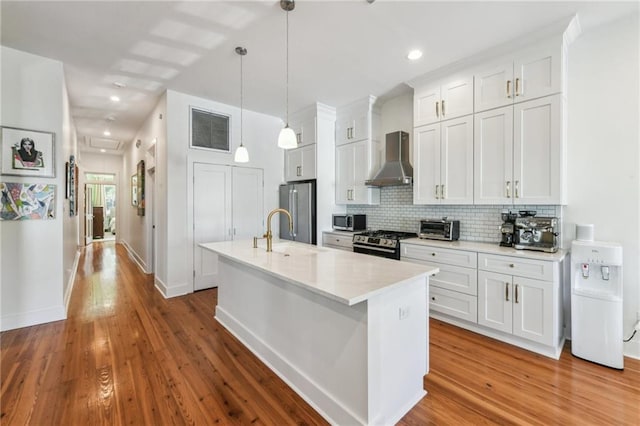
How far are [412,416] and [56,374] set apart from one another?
267 cm

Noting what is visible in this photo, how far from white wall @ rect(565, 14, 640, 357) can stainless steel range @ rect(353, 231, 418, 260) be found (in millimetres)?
1664

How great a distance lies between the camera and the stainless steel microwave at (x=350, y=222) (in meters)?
4.49

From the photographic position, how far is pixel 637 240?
7.91 feet

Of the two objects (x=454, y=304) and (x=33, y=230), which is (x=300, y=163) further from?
(x=33, y=230)

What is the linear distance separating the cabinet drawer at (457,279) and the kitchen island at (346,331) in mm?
1161

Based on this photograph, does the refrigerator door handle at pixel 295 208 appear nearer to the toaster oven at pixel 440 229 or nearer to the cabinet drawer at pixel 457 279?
the toaster oven at pixel 440 229

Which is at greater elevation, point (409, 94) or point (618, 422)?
point (409, 94)

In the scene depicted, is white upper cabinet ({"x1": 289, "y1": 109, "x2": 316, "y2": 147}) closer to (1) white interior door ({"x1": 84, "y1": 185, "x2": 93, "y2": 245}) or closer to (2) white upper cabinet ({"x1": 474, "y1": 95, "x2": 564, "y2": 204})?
(2) white upper cabinet ({"x1": 474, "y1": 95, "x2": 564, "y2": 204})

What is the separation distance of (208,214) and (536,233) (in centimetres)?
423

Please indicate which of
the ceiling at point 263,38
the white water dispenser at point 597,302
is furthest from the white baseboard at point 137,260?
the white water dispenser at point 597,302

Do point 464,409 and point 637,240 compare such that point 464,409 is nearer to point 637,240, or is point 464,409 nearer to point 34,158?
point 637,240

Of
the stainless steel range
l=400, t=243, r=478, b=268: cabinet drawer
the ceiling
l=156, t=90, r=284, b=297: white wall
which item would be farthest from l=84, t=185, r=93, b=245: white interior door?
l=400, t=243, r=478, b=268: cabinet drawer

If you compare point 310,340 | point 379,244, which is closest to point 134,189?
point 379,244

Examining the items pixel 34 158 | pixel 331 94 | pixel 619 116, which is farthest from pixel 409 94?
pixel 34 158
